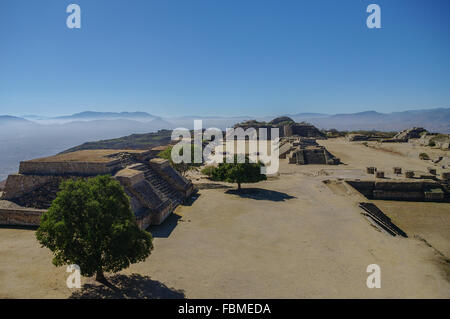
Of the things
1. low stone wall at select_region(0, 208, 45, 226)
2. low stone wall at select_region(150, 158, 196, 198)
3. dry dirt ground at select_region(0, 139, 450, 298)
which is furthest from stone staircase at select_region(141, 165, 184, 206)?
low stone wall at select_region(0, 208, 45, 226)

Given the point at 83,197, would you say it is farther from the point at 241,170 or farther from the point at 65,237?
the point at 241,170

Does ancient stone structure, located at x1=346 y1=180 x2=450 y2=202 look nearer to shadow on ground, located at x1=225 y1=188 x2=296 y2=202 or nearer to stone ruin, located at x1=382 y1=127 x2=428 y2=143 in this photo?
shadow on ground, located at x1=225 y1=188 x2=296 y2=202

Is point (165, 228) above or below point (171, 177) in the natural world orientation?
below

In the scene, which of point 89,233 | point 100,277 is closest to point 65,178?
point 100,277

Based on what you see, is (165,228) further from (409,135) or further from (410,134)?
(410,134)
